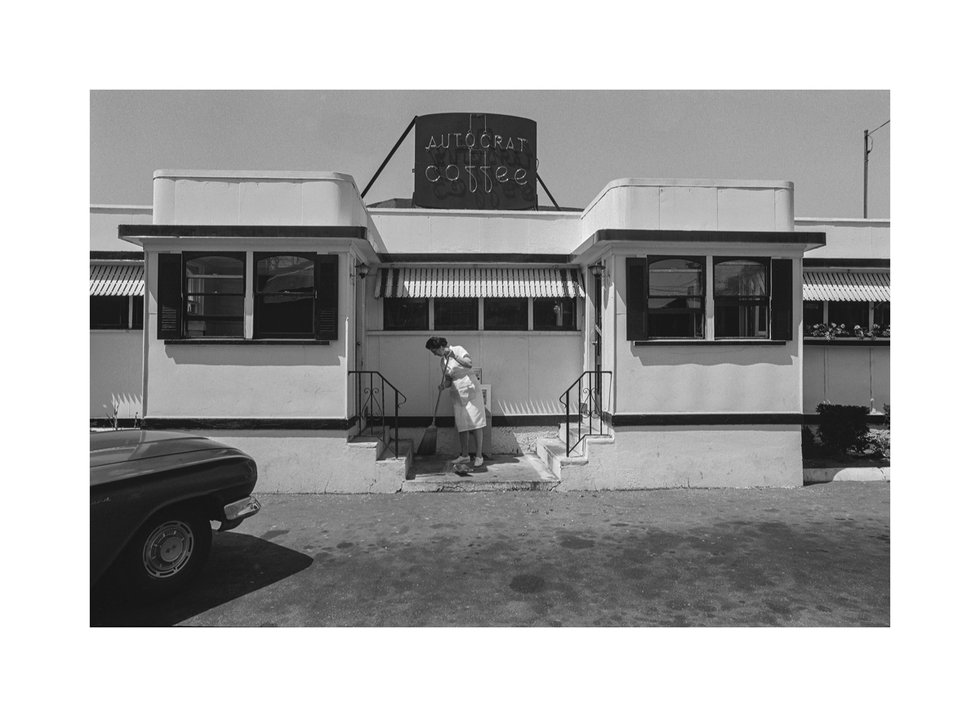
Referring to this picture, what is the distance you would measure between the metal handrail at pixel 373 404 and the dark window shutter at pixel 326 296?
90cm

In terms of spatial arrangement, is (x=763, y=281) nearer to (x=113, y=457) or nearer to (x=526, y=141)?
(x=526, y=141)

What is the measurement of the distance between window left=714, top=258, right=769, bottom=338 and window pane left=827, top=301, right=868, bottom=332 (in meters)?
2.85

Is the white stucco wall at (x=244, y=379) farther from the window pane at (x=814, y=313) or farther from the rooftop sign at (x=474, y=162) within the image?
the window pane at (x=814, y=313)

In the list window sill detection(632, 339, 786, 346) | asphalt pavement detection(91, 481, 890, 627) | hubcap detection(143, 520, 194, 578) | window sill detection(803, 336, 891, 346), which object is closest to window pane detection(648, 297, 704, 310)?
window sill detection(632, 339, 786, 346)

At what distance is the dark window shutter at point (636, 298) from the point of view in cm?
810

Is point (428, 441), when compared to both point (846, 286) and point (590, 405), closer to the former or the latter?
point (590, 405)

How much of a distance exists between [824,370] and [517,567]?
7399 mm

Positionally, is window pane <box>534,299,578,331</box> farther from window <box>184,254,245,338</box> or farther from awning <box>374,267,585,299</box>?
window <box>184,254,245,338</box>

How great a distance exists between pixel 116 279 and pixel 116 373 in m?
1.48

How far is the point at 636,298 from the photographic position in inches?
319

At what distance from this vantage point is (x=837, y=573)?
5125 mm

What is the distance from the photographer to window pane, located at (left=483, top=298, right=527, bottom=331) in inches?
389

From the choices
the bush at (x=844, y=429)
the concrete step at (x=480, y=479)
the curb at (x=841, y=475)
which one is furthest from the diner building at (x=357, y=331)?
the bush at (x=844, y=429)

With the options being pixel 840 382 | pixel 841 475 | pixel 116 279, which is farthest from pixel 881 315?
pixel 116 279
